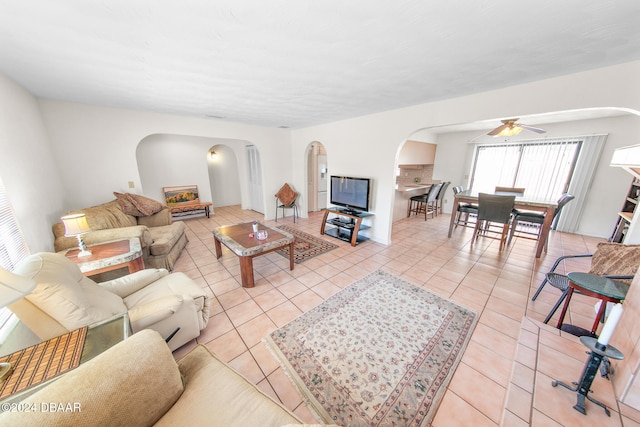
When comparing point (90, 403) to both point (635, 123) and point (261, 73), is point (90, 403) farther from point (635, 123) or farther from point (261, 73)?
point (635, 123)

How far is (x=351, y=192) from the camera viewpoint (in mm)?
4031

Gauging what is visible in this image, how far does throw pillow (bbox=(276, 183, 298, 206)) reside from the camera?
519cm

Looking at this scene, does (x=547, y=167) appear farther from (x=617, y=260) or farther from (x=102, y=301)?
(x=102, y=301)

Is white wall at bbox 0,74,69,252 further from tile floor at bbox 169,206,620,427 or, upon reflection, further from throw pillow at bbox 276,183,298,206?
throw pillow at bbox 276,183,298,206

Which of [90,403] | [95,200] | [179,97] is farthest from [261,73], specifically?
[95,200]

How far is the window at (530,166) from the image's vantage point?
4293mm

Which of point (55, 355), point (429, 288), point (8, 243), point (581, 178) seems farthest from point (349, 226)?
point (581, 178)

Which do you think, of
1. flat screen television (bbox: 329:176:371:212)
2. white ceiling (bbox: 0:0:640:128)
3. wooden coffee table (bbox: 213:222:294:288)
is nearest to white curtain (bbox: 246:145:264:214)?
flat screen television (bbox: 329:176:371:212)

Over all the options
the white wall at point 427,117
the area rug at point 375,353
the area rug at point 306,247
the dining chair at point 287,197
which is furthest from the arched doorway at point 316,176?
the area rug at point 375,353

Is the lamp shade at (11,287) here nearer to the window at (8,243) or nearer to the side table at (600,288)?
the window at (8,243)

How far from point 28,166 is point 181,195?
3.27 meters

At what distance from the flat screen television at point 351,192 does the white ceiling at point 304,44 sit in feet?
5.36

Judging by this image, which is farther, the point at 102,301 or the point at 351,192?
the point at 351,192

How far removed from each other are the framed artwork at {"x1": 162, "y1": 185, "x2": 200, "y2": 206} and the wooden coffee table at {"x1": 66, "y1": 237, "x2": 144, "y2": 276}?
10.3ft
